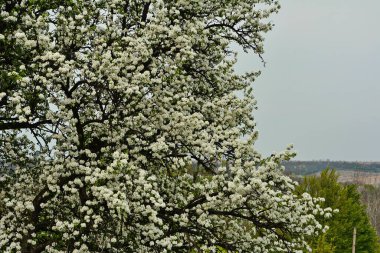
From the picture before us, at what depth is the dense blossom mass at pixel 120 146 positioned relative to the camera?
1154 centimetres

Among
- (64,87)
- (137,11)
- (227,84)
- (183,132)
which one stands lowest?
(183,132)

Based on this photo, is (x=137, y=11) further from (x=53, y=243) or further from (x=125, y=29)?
(x=53, y=243)

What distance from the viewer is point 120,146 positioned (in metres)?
12.5

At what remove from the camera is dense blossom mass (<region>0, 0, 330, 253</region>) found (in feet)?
37.9

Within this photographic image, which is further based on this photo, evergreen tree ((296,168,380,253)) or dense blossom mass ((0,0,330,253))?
evergreen tree ((296,168,380,253))

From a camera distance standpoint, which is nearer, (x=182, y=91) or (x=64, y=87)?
(x=64, y=87)

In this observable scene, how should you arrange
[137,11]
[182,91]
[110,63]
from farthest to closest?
[137,11] < [182,91] < [110,63]

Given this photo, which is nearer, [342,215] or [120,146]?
[120,146]

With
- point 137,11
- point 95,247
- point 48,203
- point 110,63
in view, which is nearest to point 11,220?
point 48,203

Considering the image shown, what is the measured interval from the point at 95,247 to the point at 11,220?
7.63 ft

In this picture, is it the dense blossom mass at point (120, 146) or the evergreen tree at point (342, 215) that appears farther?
the evergreen tree at point (342, 215)

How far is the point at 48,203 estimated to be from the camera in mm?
13094

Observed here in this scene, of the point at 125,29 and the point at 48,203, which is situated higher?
the point at 125,29

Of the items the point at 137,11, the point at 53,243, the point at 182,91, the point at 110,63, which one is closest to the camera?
the point at 110,63
